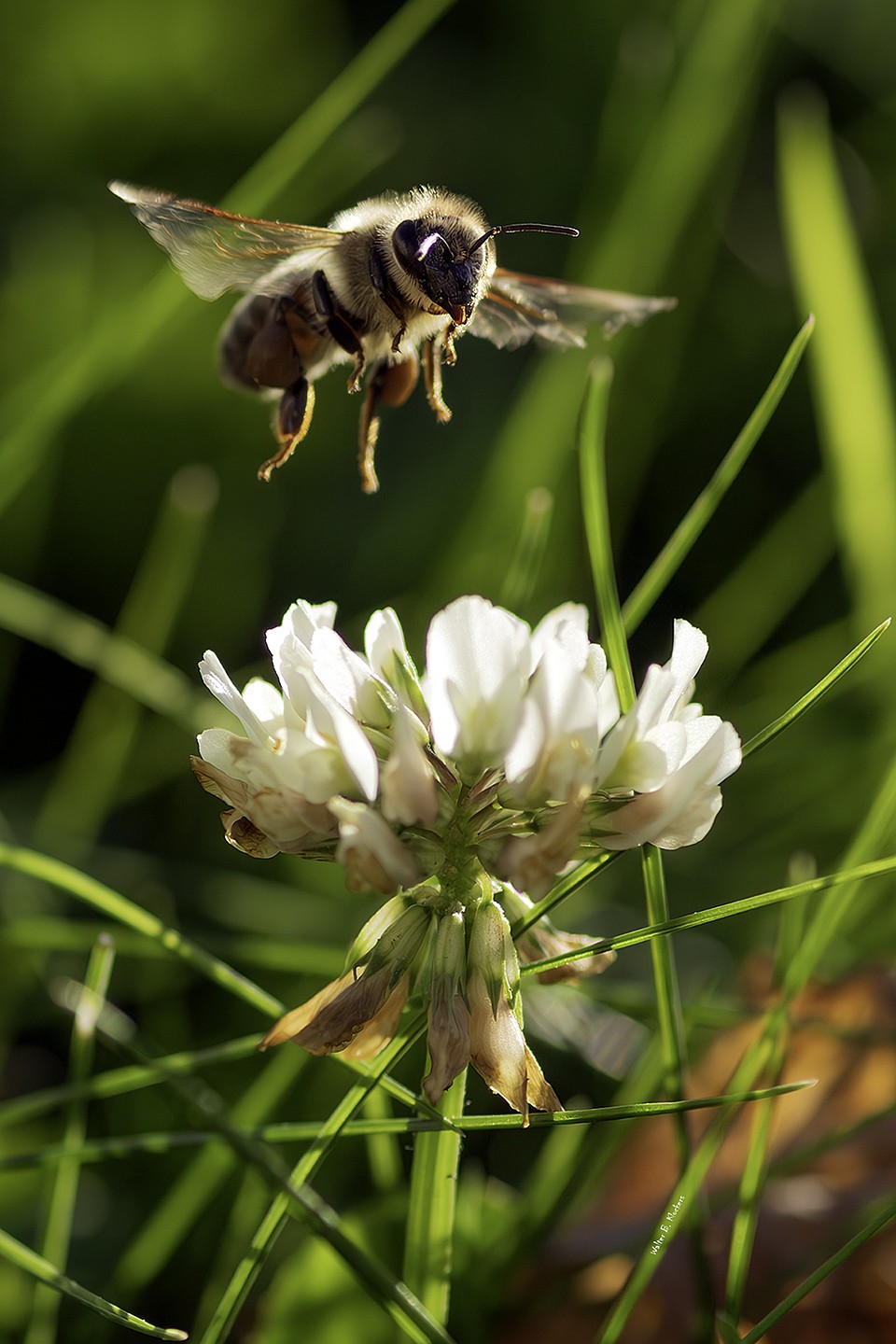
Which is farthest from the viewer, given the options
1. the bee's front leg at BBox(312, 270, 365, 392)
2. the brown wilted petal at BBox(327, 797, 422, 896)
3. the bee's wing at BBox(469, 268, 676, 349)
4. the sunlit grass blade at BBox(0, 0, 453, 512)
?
the sunlit grass blade at BBox(0, 0, 453, 512)

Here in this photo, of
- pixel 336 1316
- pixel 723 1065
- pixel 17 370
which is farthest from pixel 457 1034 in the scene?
pixel 17 370

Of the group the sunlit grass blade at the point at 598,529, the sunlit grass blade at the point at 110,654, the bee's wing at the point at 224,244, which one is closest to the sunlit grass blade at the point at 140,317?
the sunlit grass blade at the point at 110,654

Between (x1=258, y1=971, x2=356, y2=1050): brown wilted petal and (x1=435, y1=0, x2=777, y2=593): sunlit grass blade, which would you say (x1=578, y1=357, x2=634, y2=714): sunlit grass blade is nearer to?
(x1=258, y1=971, x2=356, y2=1050): brown wilted petal

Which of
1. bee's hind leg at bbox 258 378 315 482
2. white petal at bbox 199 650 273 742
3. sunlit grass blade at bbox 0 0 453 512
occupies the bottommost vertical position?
white petal at bbox 199 650 273 742

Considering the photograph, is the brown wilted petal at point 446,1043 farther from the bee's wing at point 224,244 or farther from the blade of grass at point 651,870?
the bee's wing at point 224,244

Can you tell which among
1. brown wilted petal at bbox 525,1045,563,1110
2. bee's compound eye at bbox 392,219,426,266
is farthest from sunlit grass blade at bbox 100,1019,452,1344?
bee's compound eye at bbox 392,219,426,266

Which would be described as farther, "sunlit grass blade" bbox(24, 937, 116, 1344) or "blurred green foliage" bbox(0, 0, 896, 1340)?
"blurred green foliage" bbox(0, 0, 896, 1340)

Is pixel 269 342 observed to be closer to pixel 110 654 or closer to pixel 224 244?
pixel 224 244

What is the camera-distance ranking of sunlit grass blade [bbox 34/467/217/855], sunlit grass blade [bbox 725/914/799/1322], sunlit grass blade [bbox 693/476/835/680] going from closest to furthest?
sunlit grass blade [bbox 725/914/799/1322] < sunlit grass blade [bbox 34/467/217/855] < sunlit grass blade [bbox 693/476/835/680]
